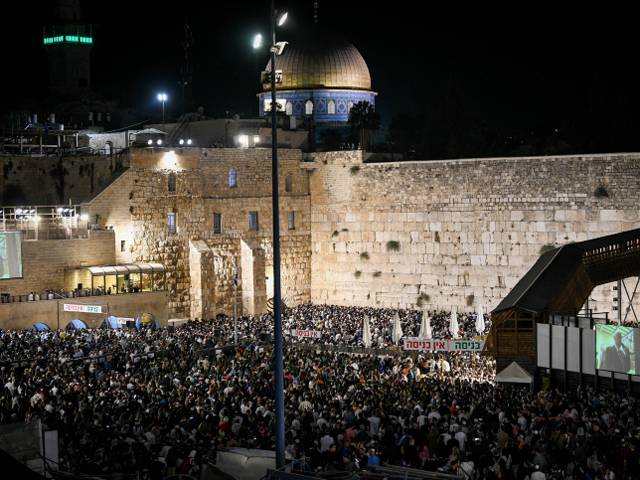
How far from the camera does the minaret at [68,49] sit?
1918 inches

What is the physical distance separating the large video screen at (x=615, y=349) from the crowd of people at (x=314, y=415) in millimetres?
626

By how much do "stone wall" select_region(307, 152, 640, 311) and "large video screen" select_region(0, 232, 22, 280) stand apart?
40.3ft

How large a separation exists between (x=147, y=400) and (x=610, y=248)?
1354cm

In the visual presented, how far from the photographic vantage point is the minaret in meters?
48.7

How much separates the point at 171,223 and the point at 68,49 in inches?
798

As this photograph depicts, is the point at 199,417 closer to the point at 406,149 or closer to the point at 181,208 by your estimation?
the point at 181,208

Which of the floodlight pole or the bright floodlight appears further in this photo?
the bright floodlight

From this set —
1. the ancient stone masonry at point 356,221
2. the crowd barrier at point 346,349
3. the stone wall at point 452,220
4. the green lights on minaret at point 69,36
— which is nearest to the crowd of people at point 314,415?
the crowd barrier at point 346,349

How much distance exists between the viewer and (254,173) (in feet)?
119

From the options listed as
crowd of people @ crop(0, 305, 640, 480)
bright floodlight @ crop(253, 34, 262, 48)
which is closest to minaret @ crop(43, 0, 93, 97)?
crowd of people @ crop(0, 305, 640, 480)

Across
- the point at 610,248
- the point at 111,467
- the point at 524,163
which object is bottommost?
the point at 111,467

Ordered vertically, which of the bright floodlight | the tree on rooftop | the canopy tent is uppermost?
the tree on rooftop

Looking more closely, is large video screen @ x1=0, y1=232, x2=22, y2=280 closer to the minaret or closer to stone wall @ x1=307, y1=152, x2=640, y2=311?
stone wall @ x1=307, y1=152, x2=640, y2=311

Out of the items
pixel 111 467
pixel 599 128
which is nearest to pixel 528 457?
pixel 111 467
